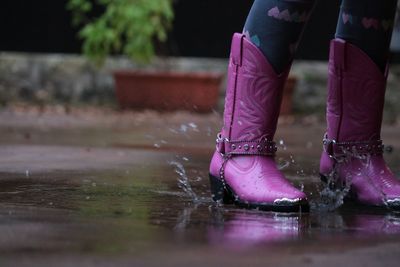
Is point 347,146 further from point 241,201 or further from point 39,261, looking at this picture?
point 39,261

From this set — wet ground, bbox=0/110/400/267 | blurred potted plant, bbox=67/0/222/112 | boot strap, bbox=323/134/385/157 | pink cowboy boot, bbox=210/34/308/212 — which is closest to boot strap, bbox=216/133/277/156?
pink cowboy boot, bbox=210/34/308/212

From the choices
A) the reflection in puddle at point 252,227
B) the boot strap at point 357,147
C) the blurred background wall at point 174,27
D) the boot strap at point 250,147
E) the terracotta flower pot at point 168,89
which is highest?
the boot strap at point 250,147

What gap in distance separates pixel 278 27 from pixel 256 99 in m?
0.19

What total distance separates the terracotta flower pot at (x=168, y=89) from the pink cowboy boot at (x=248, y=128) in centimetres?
443

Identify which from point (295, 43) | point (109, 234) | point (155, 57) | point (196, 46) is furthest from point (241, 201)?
point (196, 46)

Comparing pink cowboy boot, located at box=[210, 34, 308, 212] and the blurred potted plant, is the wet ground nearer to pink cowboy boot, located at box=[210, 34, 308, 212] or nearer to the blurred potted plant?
pink cowboy boot, located at box=[210, 34, 308, 212]

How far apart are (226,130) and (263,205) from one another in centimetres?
26

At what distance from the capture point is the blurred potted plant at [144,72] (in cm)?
685

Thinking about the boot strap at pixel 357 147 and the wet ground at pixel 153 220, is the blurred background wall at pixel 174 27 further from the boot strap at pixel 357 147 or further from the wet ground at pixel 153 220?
the boot strap at pixel 357 147

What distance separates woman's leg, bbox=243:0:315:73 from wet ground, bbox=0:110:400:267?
15.8 inches

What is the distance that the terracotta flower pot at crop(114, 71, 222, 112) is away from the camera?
22.4ft

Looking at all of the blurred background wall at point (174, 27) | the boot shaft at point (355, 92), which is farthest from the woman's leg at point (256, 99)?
the blurred background wall at point (174, 27)

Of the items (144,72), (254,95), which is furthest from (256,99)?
(144,72)

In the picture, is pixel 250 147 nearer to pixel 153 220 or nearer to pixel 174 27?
pixel 153 220
